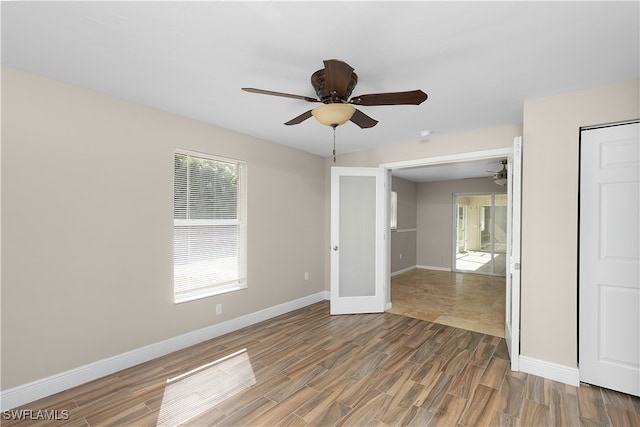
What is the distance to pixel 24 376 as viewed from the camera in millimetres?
2158

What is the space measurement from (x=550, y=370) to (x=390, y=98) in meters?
2.67

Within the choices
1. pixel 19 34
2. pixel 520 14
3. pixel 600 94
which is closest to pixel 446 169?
pixel 600 94

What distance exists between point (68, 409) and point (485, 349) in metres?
3.68

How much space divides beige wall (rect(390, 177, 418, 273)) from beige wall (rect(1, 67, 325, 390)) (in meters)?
4.66

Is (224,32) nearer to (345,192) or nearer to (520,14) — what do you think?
(520,14)

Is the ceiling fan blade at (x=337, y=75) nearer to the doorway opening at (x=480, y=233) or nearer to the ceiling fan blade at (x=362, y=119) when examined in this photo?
the ceiling fan blade at (x=362, y=119)

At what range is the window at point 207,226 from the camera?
10.4 feet

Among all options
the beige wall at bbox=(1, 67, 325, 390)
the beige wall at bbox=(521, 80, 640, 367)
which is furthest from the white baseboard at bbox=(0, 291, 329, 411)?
the beige wall at bbox=(521, 80, 640, 367)

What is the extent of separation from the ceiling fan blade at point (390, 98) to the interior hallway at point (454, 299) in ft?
10.1

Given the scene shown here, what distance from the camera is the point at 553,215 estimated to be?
2541 millimetres

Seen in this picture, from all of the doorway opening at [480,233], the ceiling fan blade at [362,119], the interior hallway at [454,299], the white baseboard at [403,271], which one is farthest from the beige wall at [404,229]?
the ceiling fan blade at [362,119]

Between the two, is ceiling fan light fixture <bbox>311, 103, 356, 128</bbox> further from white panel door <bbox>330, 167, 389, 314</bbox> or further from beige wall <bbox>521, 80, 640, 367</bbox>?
white panel door <bbox>330, 167, 389, 314</bbox>

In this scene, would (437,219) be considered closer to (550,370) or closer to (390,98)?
(550,370)

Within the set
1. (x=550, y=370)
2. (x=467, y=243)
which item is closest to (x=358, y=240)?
(x=550, y=370)
